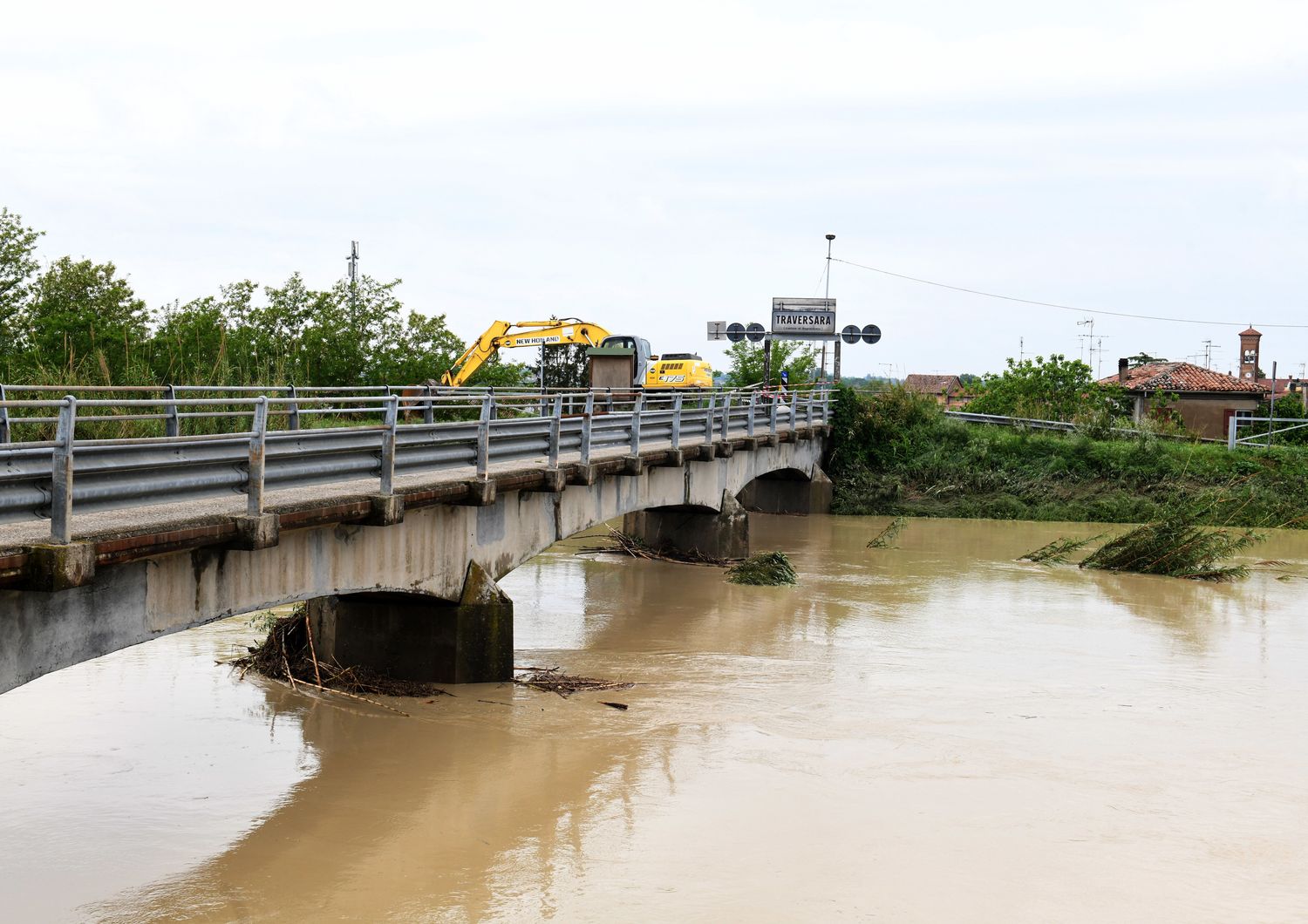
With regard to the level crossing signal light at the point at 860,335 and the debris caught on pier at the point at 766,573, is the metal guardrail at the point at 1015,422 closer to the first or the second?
the level crossing signal light at the point at 860,335

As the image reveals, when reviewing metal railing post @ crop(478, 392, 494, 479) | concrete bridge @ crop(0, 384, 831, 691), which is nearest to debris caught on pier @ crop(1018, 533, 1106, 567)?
concrete bridge @ crop(0, 384, 831, 691)

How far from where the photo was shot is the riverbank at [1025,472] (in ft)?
121

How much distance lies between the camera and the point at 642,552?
26.2m

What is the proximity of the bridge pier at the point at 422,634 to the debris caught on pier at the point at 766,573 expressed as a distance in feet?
32.1

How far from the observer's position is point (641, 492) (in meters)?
20.9

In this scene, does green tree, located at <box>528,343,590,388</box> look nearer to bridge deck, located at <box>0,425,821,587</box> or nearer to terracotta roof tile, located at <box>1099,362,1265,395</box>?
terracotta roof tile, located at <box>1099,362,1265,395</box>

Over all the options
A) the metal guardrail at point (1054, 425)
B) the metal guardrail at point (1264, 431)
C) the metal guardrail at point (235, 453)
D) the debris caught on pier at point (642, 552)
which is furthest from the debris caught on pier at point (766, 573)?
the metal guardrail at point (1264, 431)

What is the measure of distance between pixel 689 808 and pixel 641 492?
10.7 metres

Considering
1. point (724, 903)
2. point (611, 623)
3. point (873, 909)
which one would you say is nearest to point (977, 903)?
point (873, 909)

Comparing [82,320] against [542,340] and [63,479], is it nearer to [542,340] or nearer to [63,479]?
[542,340]

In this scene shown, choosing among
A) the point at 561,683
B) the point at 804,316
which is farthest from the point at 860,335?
the point at 561,683

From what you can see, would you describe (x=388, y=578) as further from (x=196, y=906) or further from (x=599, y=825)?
(x=196, y=906)

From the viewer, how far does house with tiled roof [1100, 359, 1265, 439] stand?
60781mm

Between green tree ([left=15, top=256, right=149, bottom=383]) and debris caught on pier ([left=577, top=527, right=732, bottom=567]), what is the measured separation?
382 inches
